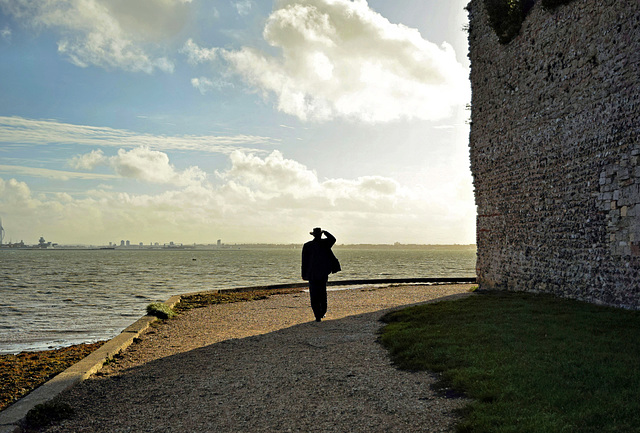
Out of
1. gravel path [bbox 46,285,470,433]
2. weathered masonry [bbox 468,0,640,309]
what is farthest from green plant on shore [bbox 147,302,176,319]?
weathered masonry [bbox 468,0,640,309]

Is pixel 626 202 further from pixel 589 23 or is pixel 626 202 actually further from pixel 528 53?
pixel 528 53

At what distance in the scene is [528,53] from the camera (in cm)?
1276

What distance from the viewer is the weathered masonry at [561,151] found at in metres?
9.58

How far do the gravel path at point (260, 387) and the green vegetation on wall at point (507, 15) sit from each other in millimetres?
9536

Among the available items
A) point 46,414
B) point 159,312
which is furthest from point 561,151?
point 46,414

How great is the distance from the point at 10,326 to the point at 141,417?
45.3ft

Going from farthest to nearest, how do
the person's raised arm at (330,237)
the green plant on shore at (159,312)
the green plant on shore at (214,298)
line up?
1. the green plant on shore at (214,298)
2. the green plant on shore at (159,312)
3. the person's raised arm at (330,237)

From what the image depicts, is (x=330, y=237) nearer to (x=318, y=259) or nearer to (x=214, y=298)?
(x=318, y=259)

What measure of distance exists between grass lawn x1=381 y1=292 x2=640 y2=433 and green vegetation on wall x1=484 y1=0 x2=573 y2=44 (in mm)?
8149

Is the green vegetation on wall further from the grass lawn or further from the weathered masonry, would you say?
the grass lawn

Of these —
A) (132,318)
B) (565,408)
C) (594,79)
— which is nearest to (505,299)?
(594,79)

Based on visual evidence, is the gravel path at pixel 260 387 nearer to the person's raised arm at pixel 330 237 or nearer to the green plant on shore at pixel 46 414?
the green plant on shore at pixel 46 414

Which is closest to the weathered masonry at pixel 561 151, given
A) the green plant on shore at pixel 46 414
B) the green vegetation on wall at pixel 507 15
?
the green vegetation on wall at pixel 507 15

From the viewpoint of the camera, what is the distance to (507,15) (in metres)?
13.3
